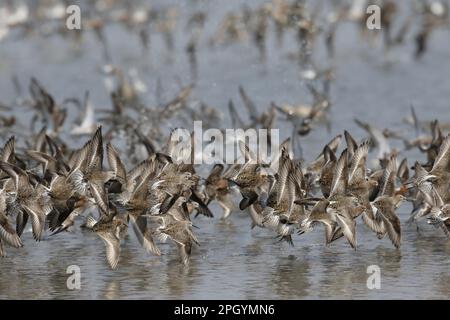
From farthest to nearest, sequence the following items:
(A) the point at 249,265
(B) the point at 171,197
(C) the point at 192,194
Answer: (C) the point at 192,194, (B) the point at 171,197, (A) the point at 249,265

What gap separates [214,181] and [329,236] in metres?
1.37

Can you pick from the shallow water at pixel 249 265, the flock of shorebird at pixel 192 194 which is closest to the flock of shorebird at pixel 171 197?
the flock of shorebird at pixel 192 194

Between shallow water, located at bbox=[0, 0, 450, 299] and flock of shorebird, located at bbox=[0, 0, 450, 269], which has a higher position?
flock of shorebird, located at bbox=[0, 0, 450, 269]

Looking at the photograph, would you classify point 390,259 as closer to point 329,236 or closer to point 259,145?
point 329,236

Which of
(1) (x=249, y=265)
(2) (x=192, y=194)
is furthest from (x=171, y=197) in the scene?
(1) (x=249, y=265)

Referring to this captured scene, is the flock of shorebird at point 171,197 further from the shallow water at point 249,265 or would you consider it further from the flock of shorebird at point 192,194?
the shallow water at point 249,265

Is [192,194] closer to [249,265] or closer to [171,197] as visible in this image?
[171,197]

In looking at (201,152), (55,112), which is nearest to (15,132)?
(55,112)

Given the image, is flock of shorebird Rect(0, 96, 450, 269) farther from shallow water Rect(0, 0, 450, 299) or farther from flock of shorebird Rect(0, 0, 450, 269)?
shallow water Rect(0, 0, 450, 299)

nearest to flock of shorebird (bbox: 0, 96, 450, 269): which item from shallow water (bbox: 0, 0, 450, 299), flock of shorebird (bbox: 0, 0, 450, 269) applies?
flock of shorebird (bbox: 0, 0, 450, 269)

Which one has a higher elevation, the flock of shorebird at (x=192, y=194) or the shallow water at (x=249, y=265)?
the flock of shorebird at (x=192, y=194)

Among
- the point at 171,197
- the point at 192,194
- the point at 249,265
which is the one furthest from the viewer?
the point at 192,194

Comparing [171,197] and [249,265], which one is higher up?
[171,197]

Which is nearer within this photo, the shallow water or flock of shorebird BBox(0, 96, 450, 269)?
the shallow water
